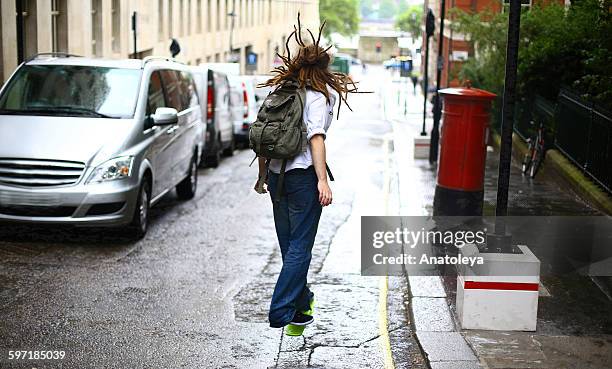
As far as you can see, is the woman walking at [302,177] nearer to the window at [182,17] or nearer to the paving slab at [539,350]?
the paving slab at [539,350]

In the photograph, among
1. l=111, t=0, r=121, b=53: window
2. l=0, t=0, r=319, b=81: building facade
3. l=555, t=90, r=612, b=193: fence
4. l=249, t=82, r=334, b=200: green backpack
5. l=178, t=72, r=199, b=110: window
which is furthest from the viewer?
l=111, t=0, r=121, b=53: window

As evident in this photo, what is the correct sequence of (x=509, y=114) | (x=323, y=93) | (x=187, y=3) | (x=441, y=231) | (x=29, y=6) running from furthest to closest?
(x=187, y=3), (x=29, y=6), (x=441, y=231), (x=509, y=114), (x=323, y=93)

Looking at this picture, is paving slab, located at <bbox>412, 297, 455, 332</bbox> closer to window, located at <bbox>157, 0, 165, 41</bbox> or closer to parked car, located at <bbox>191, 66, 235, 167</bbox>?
parked car, located at <bbox>191, 66, 235, 167</bbox>

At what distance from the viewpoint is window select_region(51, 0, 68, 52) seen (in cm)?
2859

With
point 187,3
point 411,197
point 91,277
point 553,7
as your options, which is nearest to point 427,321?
point 91,277

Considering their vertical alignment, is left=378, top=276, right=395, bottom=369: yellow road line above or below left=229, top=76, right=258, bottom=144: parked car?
above

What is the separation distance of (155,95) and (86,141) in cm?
193

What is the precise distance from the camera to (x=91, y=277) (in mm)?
9203

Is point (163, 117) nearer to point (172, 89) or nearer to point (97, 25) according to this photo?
point (172, 89)

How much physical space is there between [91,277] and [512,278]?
3916mm

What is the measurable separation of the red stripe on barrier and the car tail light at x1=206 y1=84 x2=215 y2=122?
14170 mm

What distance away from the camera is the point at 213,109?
21.3m

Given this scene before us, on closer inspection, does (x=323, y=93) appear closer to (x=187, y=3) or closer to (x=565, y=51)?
(x=565, y=51)

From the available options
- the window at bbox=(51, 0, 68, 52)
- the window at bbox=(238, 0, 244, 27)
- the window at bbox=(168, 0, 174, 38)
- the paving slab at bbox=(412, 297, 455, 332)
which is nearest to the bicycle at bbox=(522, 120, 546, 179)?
the paving slab at bbox=(412, 297, 455, 332)
